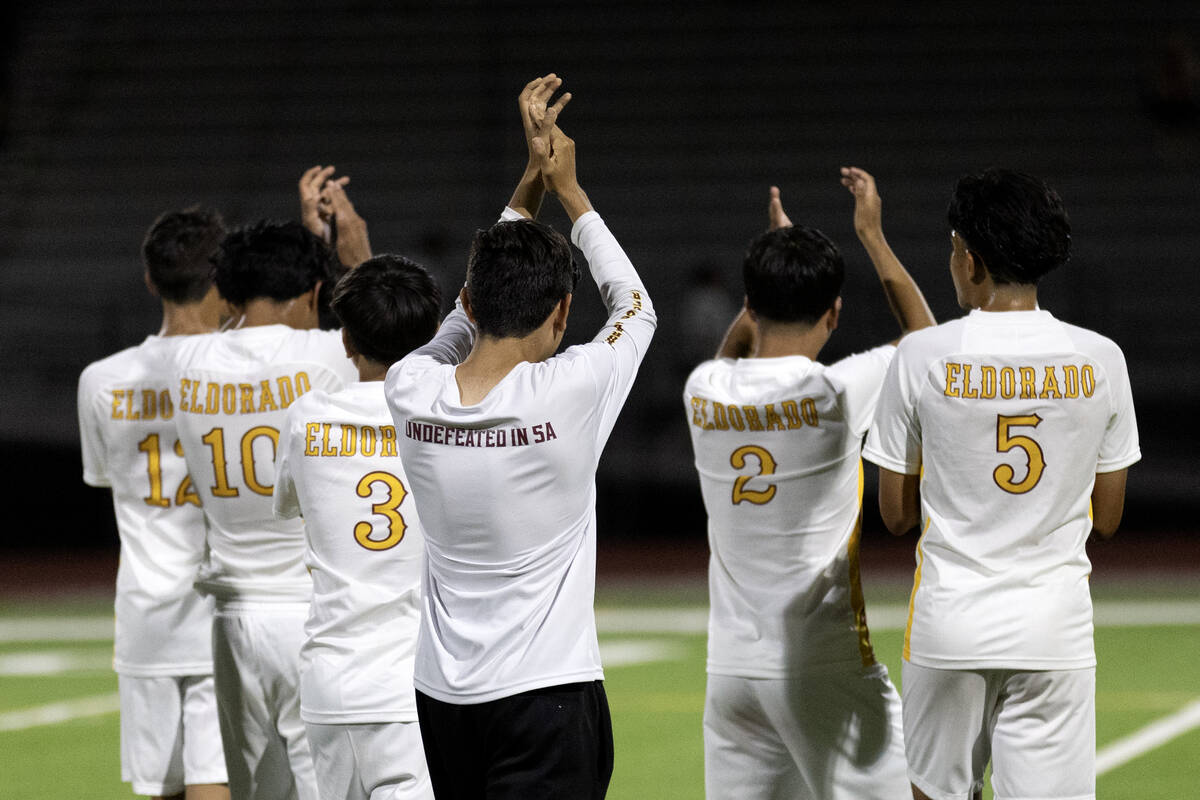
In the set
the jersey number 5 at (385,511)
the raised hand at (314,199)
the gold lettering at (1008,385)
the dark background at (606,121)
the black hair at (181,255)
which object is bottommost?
the jersey number 5 at (385,511)

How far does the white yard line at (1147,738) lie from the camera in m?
7.14

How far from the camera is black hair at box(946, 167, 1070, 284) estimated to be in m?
3.87

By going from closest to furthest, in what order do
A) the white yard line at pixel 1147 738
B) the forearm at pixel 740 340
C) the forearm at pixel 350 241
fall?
the forearm at pixel 740 340 → the forearm at pixel 350 241 → the white yard line at pixel 1147 738

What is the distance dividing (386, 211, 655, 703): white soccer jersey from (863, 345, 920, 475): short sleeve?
0.86 m

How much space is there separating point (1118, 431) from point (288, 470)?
2199 millimetres

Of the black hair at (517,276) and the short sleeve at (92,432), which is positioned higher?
the black hair at (517,276)

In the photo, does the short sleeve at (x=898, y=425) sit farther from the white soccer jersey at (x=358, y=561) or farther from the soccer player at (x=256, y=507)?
the soccer player at (x=256, y=507)

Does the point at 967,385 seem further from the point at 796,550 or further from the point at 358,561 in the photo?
the point at 358,561

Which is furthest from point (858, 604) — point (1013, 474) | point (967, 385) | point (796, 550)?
point (967, 385)

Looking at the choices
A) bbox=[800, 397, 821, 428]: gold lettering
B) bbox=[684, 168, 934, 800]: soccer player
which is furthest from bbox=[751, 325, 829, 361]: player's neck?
bbox=[800, 397, 821, 428]: gold lettering

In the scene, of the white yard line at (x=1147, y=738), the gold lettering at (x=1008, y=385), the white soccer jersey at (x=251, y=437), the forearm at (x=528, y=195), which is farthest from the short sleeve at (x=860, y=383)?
the white yard line at (x=1147, y=738)

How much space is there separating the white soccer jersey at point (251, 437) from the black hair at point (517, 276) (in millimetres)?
1557

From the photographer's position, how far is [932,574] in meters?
3.97

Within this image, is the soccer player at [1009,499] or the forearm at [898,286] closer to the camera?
the soccer player at [1009,499]
